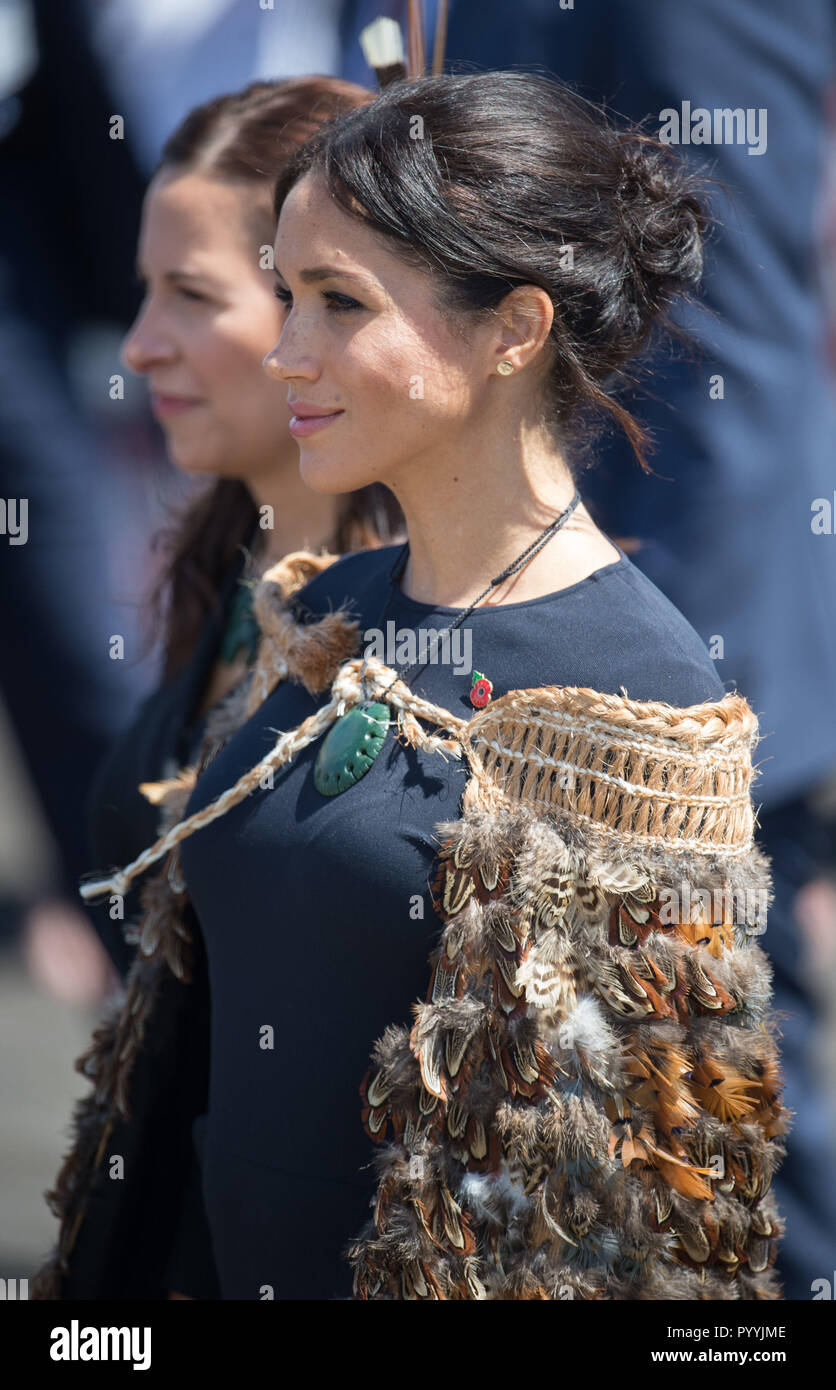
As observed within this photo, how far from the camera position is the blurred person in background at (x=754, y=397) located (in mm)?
2611

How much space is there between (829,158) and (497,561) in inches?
61.1

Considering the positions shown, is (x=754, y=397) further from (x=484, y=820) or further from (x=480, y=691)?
(x=484, y=820)

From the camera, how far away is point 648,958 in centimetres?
143

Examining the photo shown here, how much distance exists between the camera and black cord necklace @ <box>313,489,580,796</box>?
5.40 ft

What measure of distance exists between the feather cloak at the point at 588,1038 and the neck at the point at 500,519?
0.70ft

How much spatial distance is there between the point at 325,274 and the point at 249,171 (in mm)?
1000

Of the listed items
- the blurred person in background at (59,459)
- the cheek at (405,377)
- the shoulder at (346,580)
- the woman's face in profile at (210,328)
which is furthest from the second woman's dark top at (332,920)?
the blurred person in background at (59,459)

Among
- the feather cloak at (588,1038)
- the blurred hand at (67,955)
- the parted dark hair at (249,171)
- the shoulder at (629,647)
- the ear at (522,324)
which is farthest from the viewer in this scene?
the blurred hand at (67,955)

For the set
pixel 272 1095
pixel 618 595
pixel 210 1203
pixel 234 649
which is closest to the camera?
pixel 618 595

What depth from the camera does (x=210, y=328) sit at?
2.53 metres

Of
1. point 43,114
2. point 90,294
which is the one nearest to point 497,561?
point 90,294

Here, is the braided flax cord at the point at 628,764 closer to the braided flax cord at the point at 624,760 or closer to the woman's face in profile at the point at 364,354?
the braided flax cord at the point at 624,760

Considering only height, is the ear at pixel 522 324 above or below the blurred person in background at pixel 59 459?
below

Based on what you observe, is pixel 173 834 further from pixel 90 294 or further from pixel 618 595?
pixel 90 294
